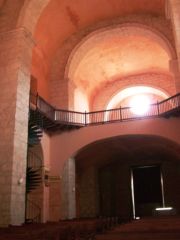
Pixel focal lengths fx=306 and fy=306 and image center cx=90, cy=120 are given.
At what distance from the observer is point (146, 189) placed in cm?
2245

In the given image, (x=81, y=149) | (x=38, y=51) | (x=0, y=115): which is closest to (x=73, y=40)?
(x=38, y=51)

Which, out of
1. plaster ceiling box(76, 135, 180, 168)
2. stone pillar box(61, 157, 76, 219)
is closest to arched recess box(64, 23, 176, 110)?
plaster ceiling box(76, 135, 180, 168)

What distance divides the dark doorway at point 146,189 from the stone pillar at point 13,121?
12.7m

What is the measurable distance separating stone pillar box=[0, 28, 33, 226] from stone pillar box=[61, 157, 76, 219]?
465 centimetres

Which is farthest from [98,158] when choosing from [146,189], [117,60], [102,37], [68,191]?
[102,37]

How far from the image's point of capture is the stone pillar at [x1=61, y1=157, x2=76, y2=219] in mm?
15375

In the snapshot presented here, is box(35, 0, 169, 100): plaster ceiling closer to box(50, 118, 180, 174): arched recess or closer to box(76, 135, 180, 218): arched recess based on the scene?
box(50, 118, 180, 174): arched recess

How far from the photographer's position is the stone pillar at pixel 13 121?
10500 millimetres

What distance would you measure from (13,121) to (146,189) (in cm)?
1412

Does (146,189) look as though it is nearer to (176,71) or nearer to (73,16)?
(176,71)

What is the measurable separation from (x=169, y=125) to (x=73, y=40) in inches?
324

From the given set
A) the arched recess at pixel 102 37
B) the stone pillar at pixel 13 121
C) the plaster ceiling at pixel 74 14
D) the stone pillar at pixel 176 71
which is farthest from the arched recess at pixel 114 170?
the plaster ceiling at pixel 74 14

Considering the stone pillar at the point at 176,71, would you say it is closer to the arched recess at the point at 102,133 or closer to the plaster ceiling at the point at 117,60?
the arched recess at the point at 102,133

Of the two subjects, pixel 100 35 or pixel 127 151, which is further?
pixel 127 151
